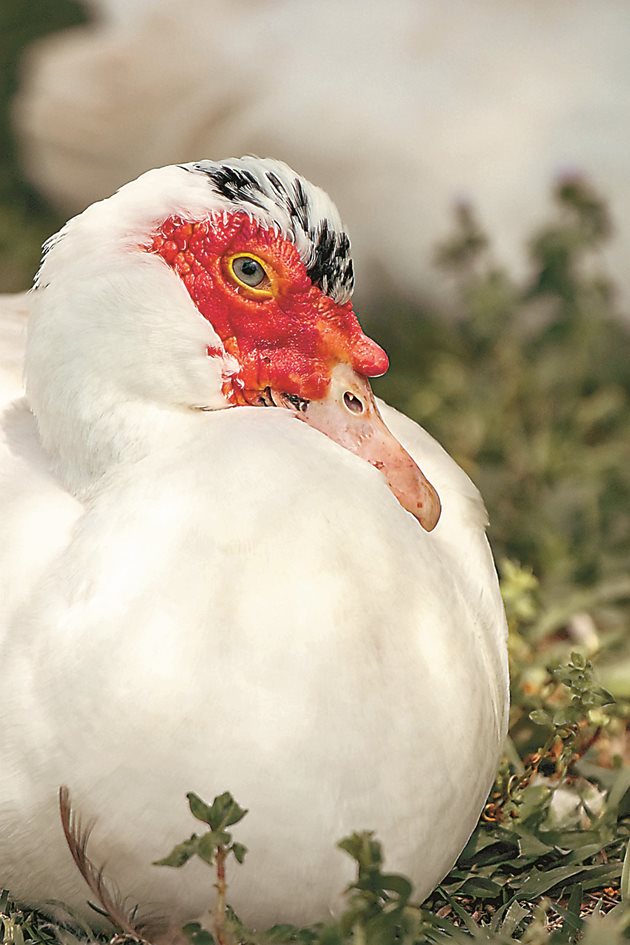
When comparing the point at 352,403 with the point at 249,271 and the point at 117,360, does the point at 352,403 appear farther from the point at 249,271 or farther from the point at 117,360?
the point at 117,360

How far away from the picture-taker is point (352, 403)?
7.07ft

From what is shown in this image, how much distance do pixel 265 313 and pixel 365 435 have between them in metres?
0.24

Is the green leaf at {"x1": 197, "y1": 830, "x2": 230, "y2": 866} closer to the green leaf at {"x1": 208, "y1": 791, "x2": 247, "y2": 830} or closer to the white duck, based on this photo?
the green leaf at {"x1": 208, "y1": 791, "x2": 247, "y2": 830}

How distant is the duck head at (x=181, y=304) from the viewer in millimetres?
2021

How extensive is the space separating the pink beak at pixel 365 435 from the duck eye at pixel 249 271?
18cm

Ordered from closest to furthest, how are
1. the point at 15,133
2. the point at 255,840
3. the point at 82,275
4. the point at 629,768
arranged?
1. the point at 255,840
2. the point at 82,275
3. the point at 629,768
4. the point at 15,133

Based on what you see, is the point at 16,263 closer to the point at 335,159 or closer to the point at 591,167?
the point at 335,159

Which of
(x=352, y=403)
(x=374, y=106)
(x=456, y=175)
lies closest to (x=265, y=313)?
(x=352, y=403)

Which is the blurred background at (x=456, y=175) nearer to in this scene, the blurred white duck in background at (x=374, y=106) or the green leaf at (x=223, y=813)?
the blurred white duck in background at (x=374, y=106)

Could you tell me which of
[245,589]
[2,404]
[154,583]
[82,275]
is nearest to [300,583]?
[245,589]

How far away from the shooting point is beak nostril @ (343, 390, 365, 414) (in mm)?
2152

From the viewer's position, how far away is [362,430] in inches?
84.4

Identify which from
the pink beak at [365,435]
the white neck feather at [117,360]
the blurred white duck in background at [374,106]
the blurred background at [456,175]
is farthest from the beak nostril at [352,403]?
the blurred white duck in background at [374,106]

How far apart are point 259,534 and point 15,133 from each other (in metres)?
4.23
